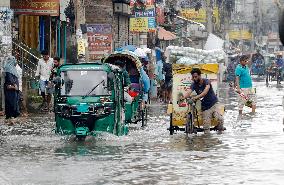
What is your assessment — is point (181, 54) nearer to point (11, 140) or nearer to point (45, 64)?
point (45, 64)

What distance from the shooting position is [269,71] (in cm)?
5891

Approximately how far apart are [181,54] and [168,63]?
2.07 ft

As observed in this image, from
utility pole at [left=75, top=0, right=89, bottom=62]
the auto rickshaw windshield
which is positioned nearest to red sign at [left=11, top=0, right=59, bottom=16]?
utility pole at [left=75, top=0, right=89, bottom=62]

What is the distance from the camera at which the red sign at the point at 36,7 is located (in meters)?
30.1

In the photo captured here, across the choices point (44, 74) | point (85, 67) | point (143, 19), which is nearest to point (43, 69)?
point (44, 74)

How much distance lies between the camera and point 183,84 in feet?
66.0

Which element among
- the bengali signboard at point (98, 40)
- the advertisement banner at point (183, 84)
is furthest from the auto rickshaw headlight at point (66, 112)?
the bengali signboard at point (98, 40)

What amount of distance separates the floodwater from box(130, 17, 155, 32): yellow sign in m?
22.3

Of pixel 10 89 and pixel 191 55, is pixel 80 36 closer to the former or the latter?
pixel 191 55

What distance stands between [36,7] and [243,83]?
25.3ft

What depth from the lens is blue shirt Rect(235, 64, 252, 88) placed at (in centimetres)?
2661

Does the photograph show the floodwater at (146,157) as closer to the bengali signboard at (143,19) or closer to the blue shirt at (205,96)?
the blue shirt at (205,96)

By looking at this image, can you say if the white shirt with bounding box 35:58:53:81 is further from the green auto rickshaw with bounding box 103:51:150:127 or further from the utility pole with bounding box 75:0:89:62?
the utility pole with bounding box 75:0:89:62

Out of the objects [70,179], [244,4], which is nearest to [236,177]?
[70,179]
